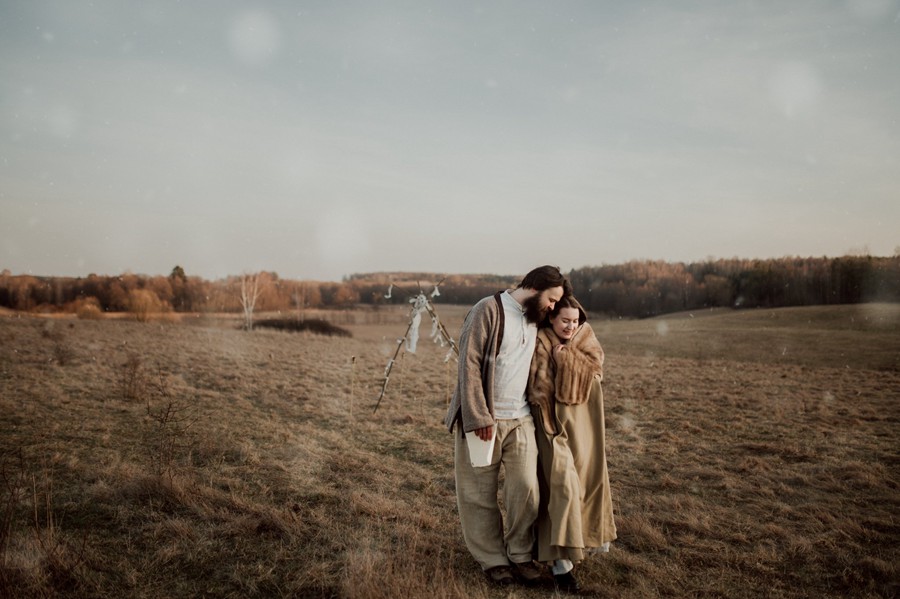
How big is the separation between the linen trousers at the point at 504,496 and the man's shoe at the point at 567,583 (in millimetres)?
249

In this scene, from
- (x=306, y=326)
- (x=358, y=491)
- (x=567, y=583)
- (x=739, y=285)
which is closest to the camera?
(x=567, y=583)

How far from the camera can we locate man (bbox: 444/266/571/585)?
3639 millimetres

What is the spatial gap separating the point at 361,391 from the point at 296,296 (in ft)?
161

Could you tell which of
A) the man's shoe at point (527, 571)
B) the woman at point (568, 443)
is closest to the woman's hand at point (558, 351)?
the woman at point (568, 443)

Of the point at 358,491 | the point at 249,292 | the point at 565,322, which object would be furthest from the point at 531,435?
the point at 249,292

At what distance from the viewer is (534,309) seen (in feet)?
12.3

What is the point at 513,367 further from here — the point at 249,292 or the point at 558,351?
the point at 249,292

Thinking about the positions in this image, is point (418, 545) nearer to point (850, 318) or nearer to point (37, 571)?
point (37, 571)

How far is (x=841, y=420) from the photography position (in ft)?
33.8

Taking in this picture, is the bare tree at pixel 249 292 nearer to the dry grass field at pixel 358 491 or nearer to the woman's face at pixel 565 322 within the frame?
the dry grass field at pixel 358 491

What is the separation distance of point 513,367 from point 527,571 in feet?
4.85

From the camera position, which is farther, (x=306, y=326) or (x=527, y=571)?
(x=306, y=326)

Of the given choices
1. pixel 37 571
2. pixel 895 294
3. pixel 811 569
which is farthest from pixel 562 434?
pixel 895 294

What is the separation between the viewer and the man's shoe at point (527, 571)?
3.66 m
